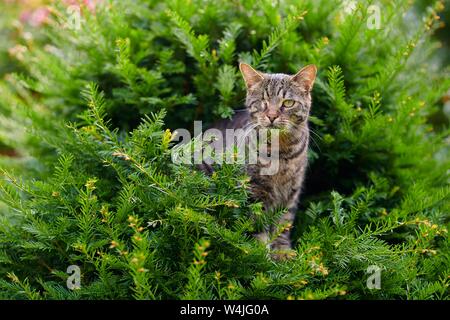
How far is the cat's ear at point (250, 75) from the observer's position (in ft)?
7.23

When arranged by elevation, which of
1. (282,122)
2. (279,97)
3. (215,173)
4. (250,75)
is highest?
(250,75)

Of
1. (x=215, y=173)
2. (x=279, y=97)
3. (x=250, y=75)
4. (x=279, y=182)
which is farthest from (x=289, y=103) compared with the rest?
(x=215, y=173)

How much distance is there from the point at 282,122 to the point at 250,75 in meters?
0.28

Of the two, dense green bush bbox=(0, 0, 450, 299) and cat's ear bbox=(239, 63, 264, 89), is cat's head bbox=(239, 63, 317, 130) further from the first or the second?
dense green bush bbox=(0, 0, 450, 299)

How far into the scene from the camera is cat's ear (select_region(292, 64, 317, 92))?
218 cm

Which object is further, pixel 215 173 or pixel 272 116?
pixel 272 116

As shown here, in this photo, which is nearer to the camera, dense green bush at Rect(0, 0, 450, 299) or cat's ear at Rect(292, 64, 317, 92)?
dense green bush at Rect(0, 0, 450, 299)

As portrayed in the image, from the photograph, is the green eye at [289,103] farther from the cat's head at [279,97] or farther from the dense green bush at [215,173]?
the dense green bush at [215,173]

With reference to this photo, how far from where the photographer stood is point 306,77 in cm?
223

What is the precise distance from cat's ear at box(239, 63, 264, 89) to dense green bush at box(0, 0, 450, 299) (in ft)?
0.37

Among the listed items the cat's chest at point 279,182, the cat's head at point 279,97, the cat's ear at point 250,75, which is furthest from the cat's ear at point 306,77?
the cat's chest at point 279,182

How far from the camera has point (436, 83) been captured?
2.85 metres

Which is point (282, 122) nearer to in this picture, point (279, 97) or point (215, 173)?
point (279, 97)

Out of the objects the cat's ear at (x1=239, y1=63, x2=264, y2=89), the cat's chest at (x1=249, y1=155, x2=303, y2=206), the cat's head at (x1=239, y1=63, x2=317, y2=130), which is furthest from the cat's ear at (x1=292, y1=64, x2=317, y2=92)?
the cat's chest at (x1=249, y1=155, x2=303, y2=206)
